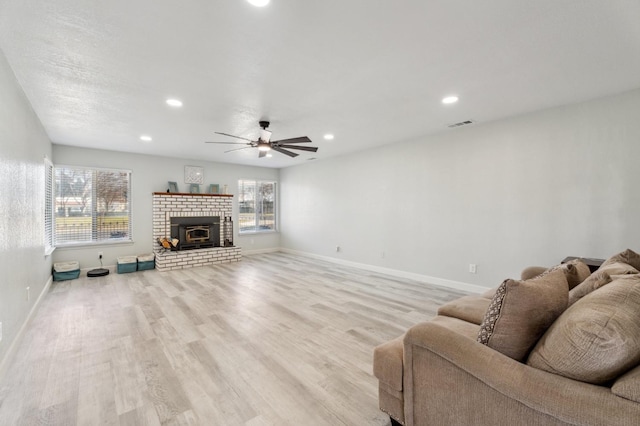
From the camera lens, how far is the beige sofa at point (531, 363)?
999 mm

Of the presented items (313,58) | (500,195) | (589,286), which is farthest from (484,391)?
(500,195)

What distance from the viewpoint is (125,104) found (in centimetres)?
343

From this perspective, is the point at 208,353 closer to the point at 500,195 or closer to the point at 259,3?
the point at 259,3

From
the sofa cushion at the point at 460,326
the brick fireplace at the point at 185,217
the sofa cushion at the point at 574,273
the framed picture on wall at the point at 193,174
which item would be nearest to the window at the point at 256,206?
the brick fireplace at the point at 185,217

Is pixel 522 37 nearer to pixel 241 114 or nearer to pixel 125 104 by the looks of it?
pixel 241 114

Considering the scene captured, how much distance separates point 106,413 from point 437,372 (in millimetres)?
2060

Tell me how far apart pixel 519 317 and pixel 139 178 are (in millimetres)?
7092

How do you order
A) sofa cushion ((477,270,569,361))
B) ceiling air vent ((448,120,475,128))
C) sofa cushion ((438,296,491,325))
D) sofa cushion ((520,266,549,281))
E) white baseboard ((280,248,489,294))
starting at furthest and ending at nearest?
white baseboard ((280,248,489,294)) → ceiling air vent ((448,120,475,128)) → sofa cushion ((520,266,549,281)) → sofa cushion ((438,296,491,325)) → sofa cushion ((477,270,569,361))

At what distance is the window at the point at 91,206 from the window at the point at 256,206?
2.69 m

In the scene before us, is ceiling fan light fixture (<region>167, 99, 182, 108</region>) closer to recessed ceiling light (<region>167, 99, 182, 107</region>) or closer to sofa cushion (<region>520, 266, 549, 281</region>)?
recessed ceiling light (<region>167, 99, 182, 107</region>)

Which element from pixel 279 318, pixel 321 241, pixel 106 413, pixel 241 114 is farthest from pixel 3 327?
pixel 321 241

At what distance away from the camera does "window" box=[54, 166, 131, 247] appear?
5496 mm

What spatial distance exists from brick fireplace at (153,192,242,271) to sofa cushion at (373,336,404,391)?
558 centimetres

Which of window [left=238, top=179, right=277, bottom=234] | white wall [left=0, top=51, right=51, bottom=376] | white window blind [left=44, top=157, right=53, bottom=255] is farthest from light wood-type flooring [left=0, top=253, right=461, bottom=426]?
window [left=238, top=179, right=277, bottom=234]
